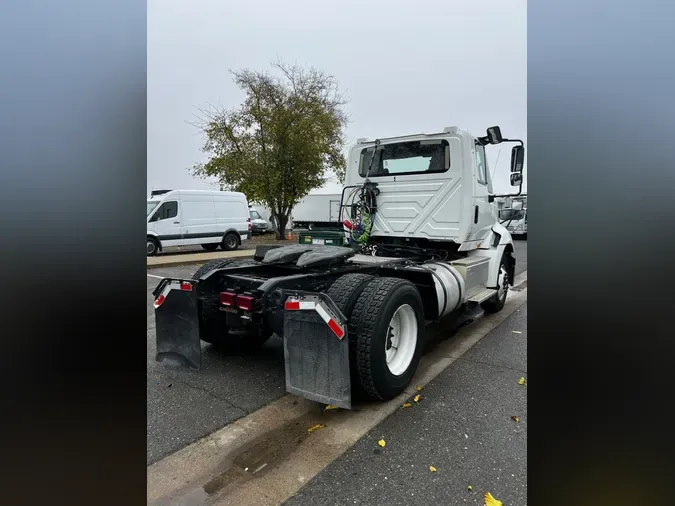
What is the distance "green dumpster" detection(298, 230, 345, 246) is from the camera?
6293 mm

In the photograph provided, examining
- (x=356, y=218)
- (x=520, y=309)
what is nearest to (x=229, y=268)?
(x=356, y=218)

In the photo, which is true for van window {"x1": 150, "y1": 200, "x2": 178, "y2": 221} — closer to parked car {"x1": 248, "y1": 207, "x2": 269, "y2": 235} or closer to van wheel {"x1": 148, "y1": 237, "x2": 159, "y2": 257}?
van wheel {"x1": 148, "y1": 237, "x2": 159, "y2": 257}

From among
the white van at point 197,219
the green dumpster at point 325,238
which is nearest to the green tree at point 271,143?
the white van at point 197,219

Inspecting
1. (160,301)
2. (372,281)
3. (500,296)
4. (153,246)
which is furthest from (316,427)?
(153,246)

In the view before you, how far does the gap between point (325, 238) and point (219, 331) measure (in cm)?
254

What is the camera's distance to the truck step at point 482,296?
5.41 meters

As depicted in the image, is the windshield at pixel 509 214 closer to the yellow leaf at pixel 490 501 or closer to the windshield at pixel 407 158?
the windshield at pixel 407 158

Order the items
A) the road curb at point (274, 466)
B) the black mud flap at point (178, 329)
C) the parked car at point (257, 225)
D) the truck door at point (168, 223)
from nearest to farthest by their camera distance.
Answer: the road curb at point (274, 466) < the black mud flap at point (178, 329) < the truck door at point (168, 223) < the parked car at point (257, 225)

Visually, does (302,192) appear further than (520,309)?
Yes

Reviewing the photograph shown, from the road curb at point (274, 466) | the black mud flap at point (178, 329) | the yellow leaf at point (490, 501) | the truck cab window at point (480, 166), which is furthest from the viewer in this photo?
the truck cab window at point (480, 166)
